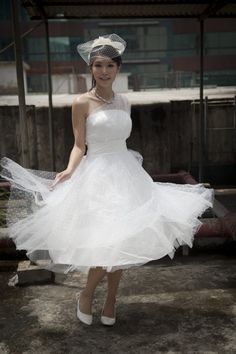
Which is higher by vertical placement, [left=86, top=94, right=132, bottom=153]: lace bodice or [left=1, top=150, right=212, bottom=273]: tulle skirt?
[left=86, top=94, right=132, bottom=153]: lace bodice

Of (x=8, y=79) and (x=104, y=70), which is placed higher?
(x=8, y=79)

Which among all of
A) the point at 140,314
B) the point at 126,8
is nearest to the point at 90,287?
the point at 140,314

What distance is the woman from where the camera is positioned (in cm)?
272

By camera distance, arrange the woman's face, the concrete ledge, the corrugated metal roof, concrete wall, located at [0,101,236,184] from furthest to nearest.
Answer: concrete wall, located at [0,101,236,184]
the corrugated metal roof
the concrete ledge
the woman's face

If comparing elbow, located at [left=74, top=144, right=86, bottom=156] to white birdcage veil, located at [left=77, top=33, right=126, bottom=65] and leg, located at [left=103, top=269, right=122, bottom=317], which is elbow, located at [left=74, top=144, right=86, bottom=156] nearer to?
white birdcage veil, located at [left=77, top=33, right=126, bottom=65]

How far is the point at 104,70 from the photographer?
→ 291 centimetres

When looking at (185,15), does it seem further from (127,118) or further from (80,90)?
(80,90)

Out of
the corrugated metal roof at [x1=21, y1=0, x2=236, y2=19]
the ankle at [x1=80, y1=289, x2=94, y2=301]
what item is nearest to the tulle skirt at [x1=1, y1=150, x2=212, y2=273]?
the ankle at [x1=80, y1=289, x2=94, y2=301]

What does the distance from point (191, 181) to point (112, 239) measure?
3798mm

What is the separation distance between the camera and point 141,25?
1284 inches

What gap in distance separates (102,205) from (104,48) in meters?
1.09

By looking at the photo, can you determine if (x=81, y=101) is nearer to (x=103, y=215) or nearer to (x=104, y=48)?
(x=104, y=48)

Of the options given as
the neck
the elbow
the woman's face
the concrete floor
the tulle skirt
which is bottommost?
the concrete floor

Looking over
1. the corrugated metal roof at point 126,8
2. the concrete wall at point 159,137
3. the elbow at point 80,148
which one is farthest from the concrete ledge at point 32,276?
the concrete wall at point 159,137
